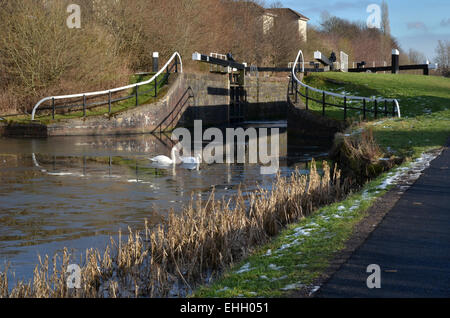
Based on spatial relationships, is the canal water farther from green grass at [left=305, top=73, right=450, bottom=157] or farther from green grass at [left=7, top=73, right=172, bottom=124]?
green grass at [left=7, top=73, right=172, bottom=124]

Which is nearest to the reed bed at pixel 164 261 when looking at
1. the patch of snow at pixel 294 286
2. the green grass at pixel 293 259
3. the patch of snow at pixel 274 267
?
the green grass at pixel 293 259

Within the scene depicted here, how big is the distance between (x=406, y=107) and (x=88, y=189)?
59.4 feet

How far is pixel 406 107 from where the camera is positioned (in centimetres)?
2811

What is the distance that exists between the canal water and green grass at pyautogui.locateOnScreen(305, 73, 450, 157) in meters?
2.83

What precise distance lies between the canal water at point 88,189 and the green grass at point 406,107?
9.29ft

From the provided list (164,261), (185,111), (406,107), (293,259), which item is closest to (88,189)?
(164,261)

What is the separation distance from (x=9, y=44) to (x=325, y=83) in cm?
1747

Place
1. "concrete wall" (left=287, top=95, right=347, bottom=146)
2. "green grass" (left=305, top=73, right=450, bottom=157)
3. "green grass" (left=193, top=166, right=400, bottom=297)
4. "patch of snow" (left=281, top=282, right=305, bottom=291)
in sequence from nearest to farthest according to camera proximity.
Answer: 1. "patch of snow" (left=281, top=282, right=305, bottom=291)
2. "green grass" (left=193, top=166, right=400, bottom=297)
3. "green grass" (left=305, top=73, right=450, bottom=157)
4. "concrete wall" (left=287, top=95, right=347, bottom=146)

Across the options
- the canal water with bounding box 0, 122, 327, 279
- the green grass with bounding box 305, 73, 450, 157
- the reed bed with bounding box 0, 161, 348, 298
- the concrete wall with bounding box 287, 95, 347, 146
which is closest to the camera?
the reed bed with bounding box 0, 161, 348, 298

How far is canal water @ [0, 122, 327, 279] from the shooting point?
9.54 m

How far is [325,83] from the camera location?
36312 millimetres

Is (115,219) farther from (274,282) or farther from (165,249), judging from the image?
(274,282)

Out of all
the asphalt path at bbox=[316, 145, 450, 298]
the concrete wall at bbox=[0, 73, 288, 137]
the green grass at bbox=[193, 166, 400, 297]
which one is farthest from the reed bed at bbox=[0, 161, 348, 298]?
the concrete wall at bbox=[0, 73, 288, 137]
